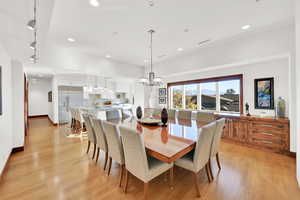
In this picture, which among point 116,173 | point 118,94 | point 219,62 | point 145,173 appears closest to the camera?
point 145,173

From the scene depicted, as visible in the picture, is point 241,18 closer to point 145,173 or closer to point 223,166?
point 223,166

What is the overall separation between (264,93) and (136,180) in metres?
3.91

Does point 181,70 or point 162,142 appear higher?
point 181,70

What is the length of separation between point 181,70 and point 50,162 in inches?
180

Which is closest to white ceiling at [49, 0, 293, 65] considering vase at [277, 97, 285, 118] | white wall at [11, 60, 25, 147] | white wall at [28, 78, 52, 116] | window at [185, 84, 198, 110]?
white wall at [11, 60, 25, 147]

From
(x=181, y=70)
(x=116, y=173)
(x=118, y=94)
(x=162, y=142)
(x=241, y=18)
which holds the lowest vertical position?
(x=116, y=173)

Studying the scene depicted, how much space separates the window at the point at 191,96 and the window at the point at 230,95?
3.17 feet

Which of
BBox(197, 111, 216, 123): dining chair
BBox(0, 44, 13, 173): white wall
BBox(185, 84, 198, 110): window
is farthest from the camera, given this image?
BBox(185, 84, 198, 110): window

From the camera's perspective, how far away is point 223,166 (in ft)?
8.39

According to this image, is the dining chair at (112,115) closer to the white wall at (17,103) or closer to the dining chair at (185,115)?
the dining chair at (185,115)

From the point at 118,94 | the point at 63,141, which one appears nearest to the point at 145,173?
the point at 63,141

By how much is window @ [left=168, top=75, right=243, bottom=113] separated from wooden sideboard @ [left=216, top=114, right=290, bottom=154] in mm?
651

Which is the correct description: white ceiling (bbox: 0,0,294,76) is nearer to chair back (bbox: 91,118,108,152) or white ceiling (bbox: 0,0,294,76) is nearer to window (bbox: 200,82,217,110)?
window (bbox: 200,82,217,110)

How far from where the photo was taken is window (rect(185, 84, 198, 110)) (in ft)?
17.3
